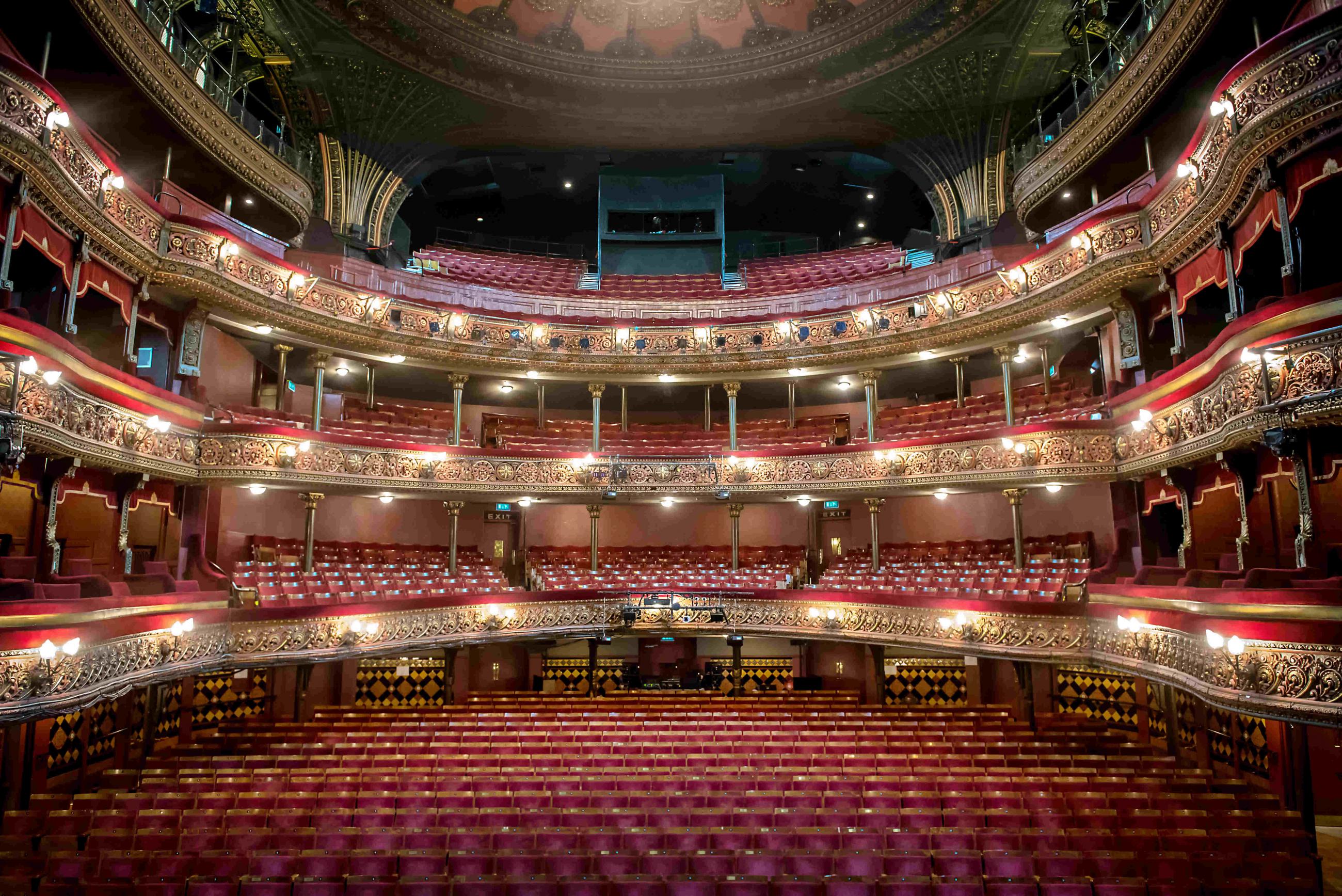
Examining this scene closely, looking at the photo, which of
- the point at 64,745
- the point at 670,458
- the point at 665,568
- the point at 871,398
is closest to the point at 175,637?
the point at 64,745

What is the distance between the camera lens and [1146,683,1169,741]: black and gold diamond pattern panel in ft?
44.6

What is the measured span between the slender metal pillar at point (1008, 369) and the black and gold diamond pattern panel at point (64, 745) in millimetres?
17850

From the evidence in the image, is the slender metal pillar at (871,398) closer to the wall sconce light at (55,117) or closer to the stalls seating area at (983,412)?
the stalls seating area at (983,412)

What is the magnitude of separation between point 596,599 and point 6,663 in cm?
1054

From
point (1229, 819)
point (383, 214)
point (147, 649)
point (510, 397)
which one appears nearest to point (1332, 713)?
point (1229, 819)

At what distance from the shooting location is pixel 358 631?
43.9 ft

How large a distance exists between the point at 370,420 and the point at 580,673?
8435mm

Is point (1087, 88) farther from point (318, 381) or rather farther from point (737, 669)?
point (318, 381)

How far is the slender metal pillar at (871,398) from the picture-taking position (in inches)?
719

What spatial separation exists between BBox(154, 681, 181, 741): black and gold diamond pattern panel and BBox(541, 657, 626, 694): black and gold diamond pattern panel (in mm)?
7993

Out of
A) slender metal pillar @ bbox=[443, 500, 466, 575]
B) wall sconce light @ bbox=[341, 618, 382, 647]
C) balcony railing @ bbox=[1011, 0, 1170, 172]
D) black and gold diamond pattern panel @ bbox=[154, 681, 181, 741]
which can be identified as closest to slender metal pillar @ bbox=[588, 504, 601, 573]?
slender metal pillar @ bbox=[443, 500, 466, 575]

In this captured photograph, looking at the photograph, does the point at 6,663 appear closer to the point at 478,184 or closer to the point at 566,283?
the point at 566,283

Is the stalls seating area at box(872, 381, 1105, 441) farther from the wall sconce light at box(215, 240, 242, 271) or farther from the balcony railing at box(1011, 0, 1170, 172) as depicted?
the wall sconce light at box(215, 240, 242, 271)

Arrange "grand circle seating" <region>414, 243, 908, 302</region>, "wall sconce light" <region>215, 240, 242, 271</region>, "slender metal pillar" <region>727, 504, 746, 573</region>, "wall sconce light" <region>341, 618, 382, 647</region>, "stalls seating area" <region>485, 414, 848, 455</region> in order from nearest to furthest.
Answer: "wall sconce light" <region>341, 618, 382, 647</region>, "wall sconce light" <region>215, 240, 242, 271</region>, "slender metal pillar" <region>727, 504, 746, 573</region>, "stalls seating area" <region>485, 414, 848, 455</region>, "grand circle seating" <region>414, 243, 908, 302</region>
